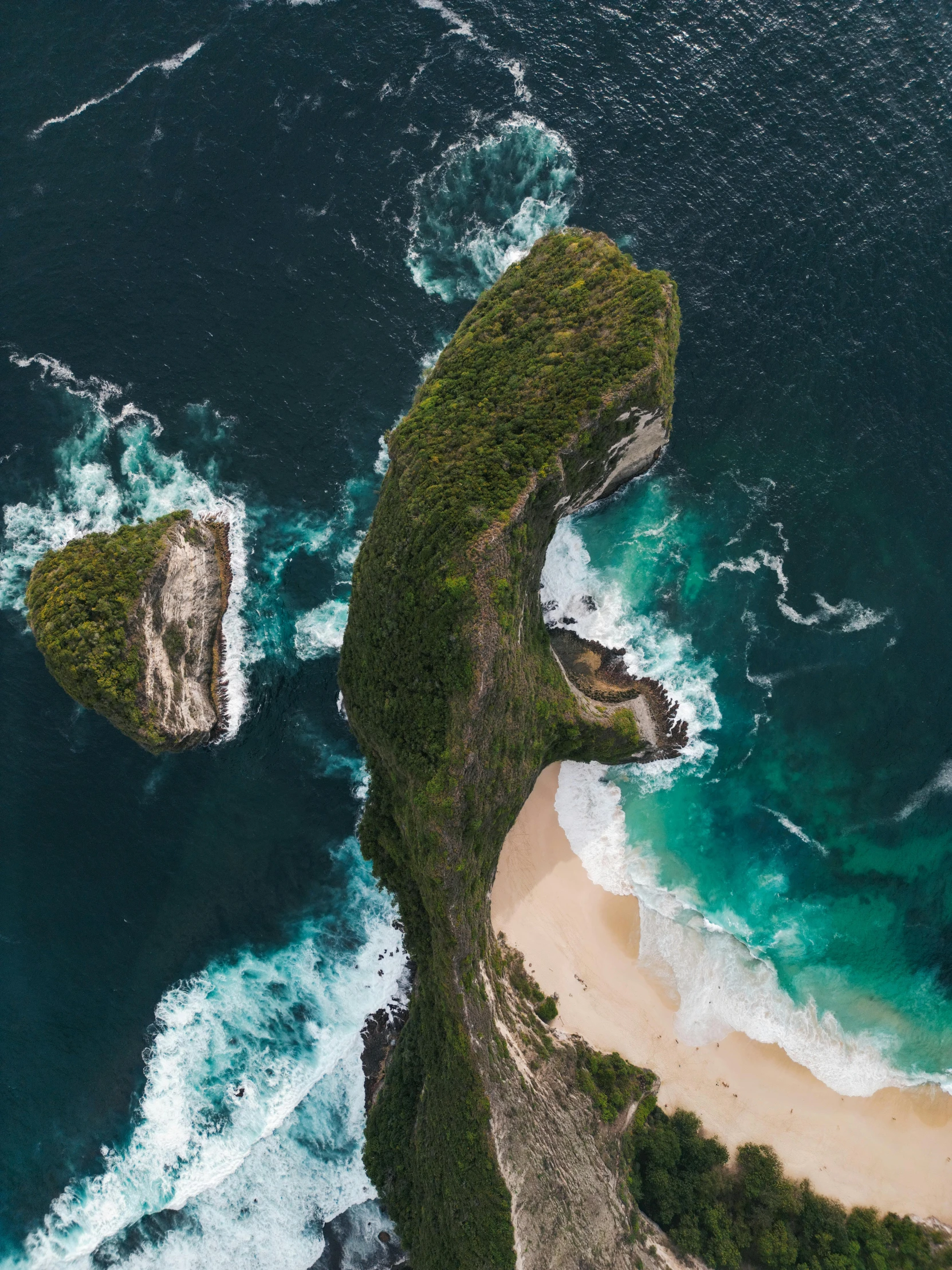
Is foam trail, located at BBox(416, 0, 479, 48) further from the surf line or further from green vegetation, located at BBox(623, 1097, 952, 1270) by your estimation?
green vegetation, located at BBox(623, 1097, 952, 1270)

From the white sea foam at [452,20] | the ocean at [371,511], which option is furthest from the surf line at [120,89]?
the white sea foam at [452,20]

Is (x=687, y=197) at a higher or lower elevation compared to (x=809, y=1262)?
higher

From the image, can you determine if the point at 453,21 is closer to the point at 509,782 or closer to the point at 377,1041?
the point at 509,782

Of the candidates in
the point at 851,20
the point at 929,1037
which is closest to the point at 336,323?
the point at 851,20

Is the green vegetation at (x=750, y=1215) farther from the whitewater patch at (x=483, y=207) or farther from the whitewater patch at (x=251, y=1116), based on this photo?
the whitewater patch at (x=483, y=207)

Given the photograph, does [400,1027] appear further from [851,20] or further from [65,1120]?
[851,20]

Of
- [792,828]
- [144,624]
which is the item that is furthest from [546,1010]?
[144,624]

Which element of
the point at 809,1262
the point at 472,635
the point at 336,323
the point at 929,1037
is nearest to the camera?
the point at 472,635
